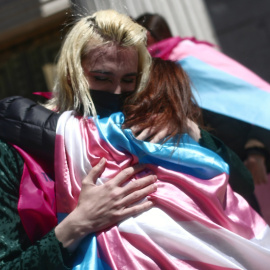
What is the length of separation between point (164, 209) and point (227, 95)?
1021mm

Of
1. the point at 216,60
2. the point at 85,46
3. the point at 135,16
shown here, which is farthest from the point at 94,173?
the point at 135,16

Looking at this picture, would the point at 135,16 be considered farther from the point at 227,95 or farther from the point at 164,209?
the point at 164,209

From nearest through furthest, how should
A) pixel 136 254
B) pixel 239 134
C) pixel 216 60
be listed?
pixel 136 254
pixel 239 134
pixel 216 60

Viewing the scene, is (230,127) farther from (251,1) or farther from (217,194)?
(251,1)

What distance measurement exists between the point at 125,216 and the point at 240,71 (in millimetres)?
1287

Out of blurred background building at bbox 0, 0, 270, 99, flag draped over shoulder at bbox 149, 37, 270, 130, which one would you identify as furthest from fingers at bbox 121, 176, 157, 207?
blurred background building at bbox 0, 0, 270, 99

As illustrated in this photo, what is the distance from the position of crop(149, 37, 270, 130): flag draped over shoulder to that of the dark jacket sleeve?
31.3 inches

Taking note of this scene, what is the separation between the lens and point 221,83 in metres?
2.34

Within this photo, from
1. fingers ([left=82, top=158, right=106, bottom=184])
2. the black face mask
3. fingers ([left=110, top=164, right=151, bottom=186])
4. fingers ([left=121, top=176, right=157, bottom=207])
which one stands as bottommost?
fingers ([left=121, top=176, right=157, bottom=207])

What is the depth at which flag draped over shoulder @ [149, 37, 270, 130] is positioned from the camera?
223cm

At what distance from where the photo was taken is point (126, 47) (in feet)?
5.54

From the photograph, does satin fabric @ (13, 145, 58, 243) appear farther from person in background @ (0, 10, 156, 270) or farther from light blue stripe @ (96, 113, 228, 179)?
light blue stripe @ (96, 113, 228, 179)

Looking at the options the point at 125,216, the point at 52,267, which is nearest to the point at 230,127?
the point at 125,216

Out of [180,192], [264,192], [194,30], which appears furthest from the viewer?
[194,30]
